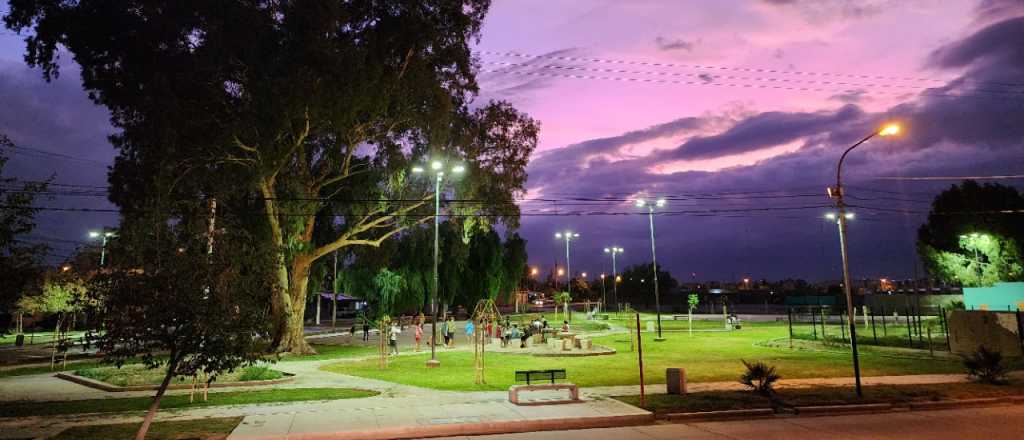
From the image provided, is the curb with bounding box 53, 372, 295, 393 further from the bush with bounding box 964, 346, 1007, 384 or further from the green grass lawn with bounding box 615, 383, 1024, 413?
the bush with bounding box 964, 346, 1007, 384

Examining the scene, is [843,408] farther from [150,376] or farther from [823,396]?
[150,376]

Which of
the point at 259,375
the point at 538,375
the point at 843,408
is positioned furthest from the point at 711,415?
the point at 259,375

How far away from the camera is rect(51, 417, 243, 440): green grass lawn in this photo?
38.7 feet

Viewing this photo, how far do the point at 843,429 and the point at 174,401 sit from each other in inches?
652

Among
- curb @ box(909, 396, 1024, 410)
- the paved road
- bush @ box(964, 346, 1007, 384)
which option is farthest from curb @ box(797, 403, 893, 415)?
bush @ box(964, 346, 1007, 384)

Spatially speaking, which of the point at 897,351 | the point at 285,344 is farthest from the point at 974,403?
the point at 285,344

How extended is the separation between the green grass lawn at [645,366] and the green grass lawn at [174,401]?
3148 mm

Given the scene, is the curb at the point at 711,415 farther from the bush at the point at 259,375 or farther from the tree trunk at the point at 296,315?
the tree trunk at the point at 296,315

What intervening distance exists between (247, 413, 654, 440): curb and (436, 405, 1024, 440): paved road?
0.39 metres

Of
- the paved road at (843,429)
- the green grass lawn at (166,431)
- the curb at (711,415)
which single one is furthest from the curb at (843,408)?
the green grass lawn at (166,431)

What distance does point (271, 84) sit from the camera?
1012 inches

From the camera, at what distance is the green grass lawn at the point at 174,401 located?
15.6 metres

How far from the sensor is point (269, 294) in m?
12.3

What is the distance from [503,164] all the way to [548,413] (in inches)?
977
